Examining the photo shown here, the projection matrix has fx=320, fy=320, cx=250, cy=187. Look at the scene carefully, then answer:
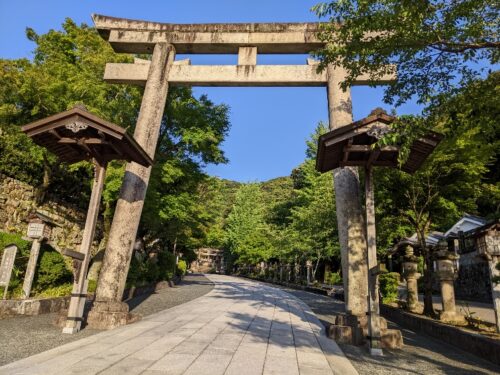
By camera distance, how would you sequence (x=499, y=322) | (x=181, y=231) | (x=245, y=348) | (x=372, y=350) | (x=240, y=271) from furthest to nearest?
(x=240, y=271) → (x=181, y=231) → (x=499, y=322) → (x=372, y=350) → (x=245, y=348)

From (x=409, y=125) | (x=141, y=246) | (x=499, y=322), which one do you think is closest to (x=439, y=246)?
(x=499, y=322)

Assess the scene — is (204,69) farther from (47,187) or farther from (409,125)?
(47,187)

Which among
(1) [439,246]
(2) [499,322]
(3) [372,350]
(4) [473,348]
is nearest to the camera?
(3) [372,350]

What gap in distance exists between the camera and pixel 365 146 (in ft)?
20.3

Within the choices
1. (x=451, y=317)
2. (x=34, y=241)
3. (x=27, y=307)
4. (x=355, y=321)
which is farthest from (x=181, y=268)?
(x=355, y=321)

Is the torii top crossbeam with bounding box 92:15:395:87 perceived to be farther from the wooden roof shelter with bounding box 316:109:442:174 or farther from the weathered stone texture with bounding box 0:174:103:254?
the weathered stone texture with bounding box 0:174:103:254

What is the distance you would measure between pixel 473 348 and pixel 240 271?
44.3 metres

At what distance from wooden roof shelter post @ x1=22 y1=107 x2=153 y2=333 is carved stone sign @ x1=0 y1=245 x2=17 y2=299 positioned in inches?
102

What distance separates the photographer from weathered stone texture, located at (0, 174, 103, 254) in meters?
15.7

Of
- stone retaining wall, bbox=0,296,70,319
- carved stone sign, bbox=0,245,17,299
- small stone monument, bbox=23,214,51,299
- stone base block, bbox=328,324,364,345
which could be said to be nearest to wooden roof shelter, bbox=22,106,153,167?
small stone monument, bbox=23,214,51,299

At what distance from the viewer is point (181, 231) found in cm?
1634

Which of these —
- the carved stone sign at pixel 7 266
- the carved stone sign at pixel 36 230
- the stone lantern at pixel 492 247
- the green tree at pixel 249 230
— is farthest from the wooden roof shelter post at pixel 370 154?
the green tree at pixel 249 230

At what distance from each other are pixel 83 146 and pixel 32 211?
504 inches

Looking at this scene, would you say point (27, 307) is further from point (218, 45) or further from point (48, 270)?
point (218, 45)
